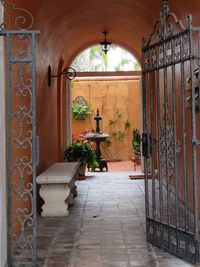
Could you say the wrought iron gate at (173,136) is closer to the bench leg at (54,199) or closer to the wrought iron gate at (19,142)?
the wrought iron gate at (19,142)

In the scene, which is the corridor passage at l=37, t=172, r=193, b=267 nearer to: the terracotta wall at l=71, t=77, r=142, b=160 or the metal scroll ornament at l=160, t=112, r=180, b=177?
the metal scroll ornament at l=160, t=112, r=180, b=177

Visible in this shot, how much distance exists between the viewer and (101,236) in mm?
5391

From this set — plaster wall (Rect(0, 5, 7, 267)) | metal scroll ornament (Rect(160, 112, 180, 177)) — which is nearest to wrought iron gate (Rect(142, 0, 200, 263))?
metal scroll ornament (Rect(160, 112, 180, 177))

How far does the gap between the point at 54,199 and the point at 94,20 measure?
16.5 ft

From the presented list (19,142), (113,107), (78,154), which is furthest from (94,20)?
(113,107)

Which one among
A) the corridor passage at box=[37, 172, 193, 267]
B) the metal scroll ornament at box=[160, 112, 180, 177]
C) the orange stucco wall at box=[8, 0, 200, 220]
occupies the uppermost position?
the orange stucco wall at box=[8, 0, 200, 220]

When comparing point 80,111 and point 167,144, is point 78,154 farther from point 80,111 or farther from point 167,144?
point 80,111

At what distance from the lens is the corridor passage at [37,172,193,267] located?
438cm

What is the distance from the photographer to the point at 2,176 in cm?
405

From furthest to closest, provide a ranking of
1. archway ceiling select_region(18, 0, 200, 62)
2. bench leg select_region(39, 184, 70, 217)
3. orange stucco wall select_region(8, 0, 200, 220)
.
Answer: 1. orange stucco wall select_region(8, 0, 200, 220)
2. archway ceiling select_region(18, 0, 200, 62)
3. bench leg select_region(39, 184, 70, 217)

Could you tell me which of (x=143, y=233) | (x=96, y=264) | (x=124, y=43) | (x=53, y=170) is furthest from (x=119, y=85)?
(x=96, y=264)

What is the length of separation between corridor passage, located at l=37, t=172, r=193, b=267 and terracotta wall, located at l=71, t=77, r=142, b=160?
9.22m

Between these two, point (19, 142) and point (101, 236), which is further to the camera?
point (101, 236)

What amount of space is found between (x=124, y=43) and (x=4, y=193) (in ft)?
29.7
